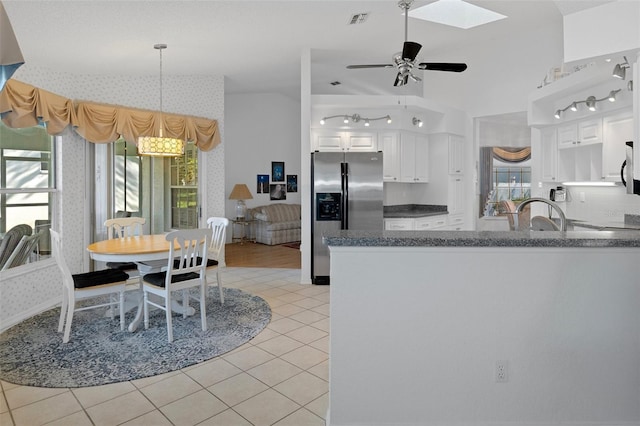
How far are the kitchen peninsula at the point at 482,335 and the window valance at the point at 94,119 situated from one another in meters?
3.82

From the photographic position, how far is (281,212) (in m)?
8.82

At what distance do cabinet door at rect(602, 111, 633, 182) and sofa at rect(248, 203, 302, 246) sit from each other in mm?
5953

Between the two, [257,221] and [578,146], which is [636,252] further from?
[257,221]

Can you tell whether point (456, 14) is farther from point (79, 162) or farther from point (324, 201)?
point (79, 162)

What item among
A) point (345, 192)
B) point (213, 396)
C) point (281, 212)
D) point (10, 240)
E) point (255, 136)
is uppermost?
point (255, 136)

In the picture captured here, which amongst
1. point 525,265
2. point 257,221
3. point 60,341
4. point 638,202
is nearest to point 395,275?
point 525,265

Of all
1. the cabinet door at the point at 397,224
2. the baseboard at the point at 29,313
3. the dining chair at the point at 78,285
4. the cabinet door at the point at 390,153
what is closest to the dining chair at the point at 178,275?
the dining chair at the point at 78,285

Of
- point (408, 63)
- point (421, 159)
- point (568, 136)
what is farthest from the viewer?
point (421, 159)

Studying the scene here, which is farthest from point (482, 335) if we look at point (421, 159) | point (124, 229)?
point (421, 159)

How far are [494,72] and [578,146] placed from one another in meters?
2.34

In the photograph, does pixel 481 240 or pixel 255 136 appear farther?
pixel 255 136

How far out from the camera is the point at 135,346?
3170 mm

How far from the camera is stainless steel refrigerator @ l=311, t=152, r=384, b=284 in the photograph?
5.18 meters

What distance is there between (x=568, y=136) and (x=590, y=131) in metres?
0.42
